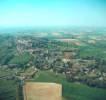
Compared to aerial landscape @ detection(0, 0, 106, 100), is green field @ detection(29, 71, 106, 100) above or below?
below

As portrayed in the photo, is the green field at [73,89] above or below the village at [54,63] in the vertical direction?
below

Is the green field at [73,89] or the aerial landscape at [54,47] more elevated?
the aerial landscape at [54,47]

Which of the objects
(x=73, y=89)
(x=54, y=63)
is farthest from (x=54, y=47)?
(x=73, y=89)

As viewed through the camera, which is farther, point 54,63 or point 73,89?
point 54,63

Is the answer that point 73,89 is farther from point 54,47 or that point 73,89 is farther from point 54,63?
point 54,47

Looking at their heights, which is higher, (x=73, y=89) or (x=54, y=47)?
(x=54, y=47)

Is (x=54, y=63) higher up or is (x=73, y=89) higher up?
(x=54, y=63)

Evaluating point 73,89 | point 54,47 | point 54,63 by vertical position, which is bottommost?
point 73,89

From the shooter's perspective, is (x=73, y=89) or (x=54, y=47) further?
(x=54, y=47)
